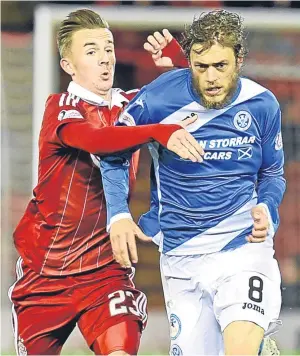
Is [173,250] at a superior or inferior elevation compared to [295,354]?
superior

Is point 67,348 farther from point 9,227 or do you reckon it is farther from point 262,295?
point 262,295

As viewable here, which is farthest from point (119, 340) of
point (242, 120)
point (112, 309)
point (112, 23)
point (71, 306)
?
point (112, 23)

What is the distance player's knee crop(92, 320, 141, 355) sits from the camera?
12.6 ft

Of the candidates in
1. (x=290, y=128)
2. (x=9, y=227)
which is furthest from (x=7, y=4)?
(x=290, y=128)

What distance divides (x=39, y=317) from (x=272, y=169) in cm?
106

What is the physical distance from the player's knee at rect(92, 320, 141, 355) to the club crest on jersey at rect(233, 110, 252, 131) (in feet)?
2.68

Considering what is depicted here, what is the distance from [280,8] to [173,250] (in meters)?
2.62

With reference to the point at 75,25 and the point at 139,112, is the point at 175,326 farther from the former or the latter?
the point at 75,25

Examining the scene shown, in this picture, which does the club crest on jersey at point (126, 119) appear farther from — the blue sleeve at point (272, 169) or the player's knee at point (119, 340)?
the player's knee at point (119, 340)

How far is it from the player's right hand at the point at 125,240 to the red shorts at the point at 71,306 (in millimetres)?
405

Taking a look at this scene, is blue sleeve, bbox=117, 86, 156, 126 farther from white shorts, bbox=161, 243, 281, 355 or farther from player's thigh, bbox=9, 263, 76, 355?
player's thigh, bbox=9, 263, 76, 355

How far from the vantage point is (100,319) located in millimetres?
3910

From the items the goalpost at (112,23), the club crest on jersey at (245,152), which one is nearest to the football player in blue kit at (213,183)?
the club crest on jersey at (245,152)

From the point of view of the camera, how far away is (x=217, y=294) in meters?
3.71
